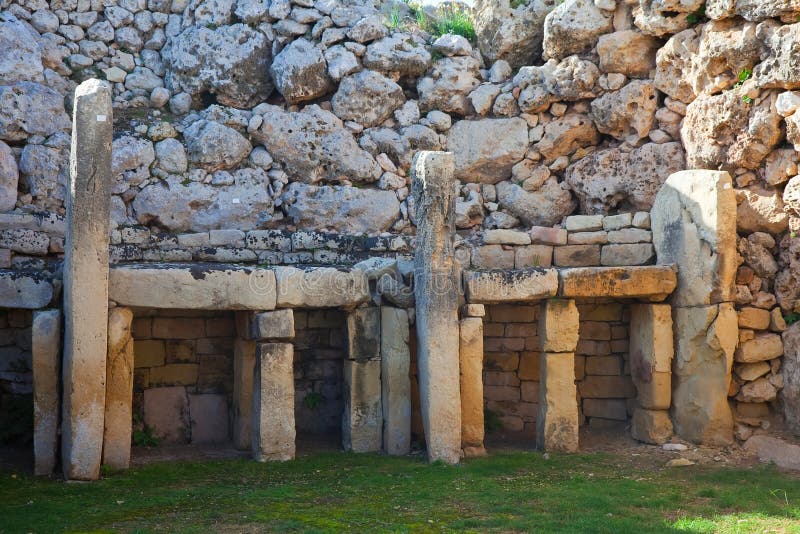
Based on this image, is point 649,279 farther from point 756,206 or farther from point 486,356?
point 486,356

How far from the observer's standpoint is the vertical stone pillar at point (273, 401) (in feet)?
34.0

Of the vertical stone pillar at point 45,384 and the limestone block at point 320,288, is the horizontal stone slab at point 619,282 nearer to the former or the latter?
the limestone block at point 320,288

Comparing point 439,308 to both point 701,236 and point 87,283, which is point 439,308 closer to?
point 701,236

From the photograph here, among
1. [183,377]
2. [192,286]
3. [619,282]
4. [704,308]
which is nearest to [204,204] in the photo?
[183,377]

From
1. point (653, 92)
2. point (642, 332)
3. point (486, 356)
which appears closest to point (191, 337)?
point (486, 356)

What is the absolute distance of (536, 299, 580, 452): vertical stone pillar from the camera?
11188mm

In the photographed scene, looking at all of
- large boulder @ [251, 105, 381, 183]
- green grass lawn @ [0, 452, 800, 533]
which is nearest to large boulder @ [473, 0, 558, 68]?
large boulder @ [251, 105, 381, 183]

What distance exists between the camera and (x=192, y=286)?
1006 cm

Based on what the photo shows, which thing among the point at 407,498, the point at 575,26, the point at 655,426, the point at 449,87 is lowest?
the point at 407,498

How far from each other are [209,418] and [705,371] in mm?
6423

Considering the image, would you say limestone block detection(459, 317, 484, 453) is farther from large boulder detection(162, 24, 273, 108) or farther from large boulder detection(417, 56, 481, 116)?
large boulder detection(162, 24, 273, 108)

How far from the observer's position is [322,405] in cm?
1238

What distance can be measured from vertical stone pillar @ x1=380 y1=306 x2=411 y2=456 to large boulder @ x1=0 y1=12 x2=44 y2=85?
654 centimetres

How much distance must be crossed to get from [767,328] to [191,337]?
24.6 ft
